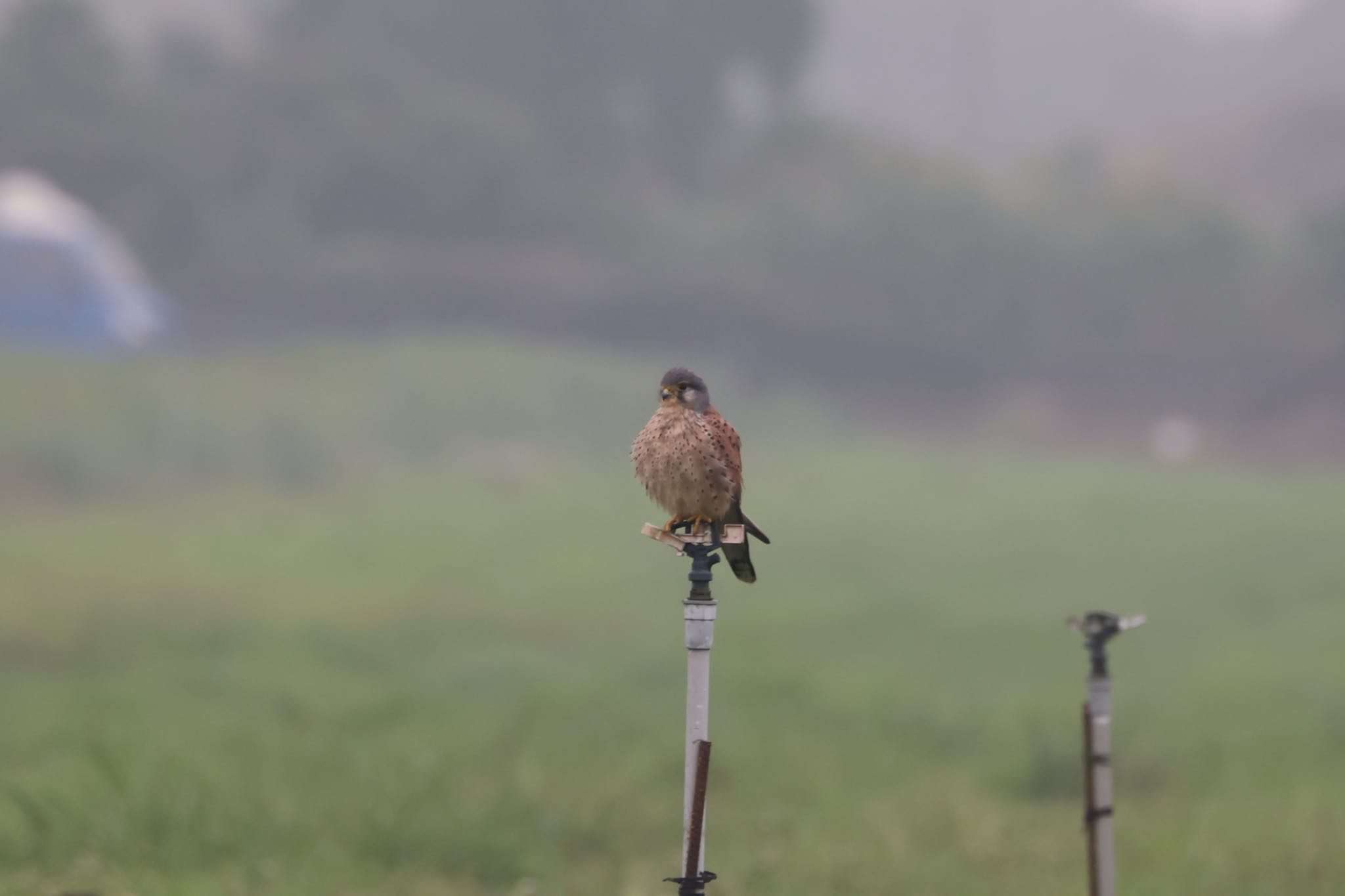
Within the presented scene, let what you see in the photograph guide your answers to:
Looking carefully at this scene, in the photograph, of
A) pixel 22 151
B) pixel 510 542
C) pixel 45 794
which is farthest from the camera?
pixel 22 151

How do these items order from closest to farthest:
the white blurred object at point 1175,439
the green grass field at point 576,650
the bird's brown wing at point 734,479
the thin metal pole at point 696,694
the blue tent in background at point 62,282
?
the thin metal pole at point 696,694, the bird's brown wing at point 734,479, the green grass field at point 576,650, the blue tent in background at point 62,282, the white blurred object at point 1175,439

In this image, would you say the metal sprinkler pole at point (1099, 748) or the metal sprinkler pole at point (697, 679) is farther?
the metal sprinkler pole at point (1099, 748)

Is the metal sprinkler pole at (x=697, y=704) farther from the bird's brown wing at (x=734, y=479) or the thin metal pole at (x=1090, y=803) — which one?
the thin metal pole at (x=1090, y=803)

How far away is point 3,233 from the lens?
2239 centimetres

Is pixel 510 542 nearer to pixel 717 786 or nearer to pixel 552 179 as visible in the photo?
pixel 717 786

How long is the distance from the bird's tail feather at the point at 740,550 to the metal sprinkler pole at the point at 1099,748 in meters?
1.28

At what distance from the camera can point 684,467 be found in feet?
13.4

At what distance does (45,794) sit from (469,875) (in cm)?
222

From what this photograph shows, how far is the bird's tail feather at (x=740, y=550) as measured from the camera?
421 cm

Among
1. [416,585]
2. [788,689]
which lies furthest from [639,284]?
[788,689]

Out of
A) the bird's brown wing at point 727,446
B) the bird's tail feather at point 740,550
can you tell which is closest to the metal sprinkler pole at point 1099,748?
the bird's tail feather at point 740,550

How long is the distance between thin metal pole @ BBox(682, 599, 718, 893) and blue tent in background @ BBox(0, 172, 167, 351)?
67.1ft

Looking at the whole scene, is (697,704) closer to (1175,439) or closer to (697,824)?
(697,824)

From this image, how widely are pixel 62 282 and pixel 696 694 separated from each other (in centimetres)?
2146
